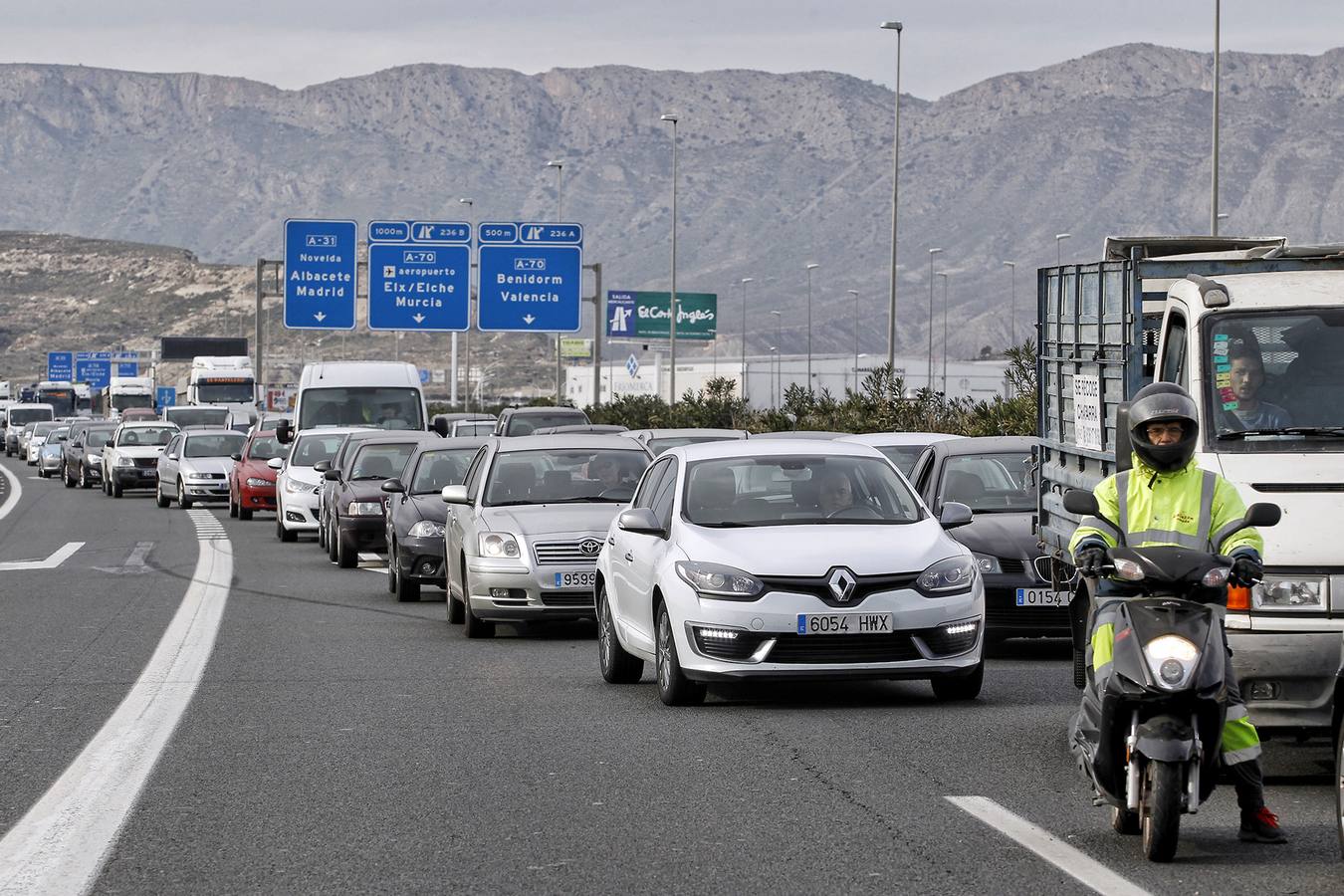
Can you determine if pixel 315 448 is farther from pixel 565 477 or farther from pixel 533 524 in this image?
pixel 533 524

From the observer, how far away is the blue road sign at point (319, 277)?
53.5 metres

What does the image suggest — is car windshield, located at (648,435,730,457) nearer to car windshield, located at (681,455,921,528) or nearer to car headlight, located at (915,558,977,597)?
car windshield, located at (681,455,921,528)

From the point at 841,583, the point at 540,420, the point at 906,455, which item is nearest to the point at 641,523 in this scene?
the point at 841,583

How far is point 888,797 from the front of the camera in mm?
8922

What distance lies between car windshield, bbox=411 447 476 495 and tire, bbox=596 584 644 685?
8095 millimetres

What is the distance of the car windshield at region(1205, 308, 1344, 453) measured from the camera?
373 inches

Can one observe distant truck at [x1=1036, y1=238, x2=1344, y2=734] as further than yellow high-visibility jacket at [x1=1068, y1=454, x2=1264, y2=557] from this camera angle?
Yes

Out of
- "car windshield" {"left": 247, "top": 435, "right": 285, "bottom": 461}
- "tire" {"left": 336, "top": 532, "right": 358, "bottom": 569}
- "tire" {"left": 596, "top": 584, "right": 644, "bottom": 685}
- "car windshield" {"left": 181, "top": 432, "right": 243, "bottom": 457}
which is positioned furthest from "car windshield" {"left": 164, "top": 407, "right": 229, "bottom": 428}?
"tire" {"left": 596, "top": 584, "right": 644, "bottom": 685}

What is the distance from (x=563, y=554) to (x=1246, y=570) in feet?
29.9

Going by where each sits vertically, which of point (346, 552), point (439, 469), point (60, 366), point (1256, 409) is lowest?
point (346, 552)

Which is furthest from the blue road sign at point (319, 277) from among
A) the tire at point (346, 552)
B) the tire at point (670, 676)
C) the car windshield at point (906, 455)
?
the tire at point (670, 676)

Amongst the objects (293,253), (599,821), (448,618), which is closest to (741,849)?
(599,821)

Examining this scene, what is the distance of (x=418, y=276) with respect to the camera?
5278 centimetres

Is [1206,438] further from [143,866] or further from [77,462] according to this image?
[77,462]
